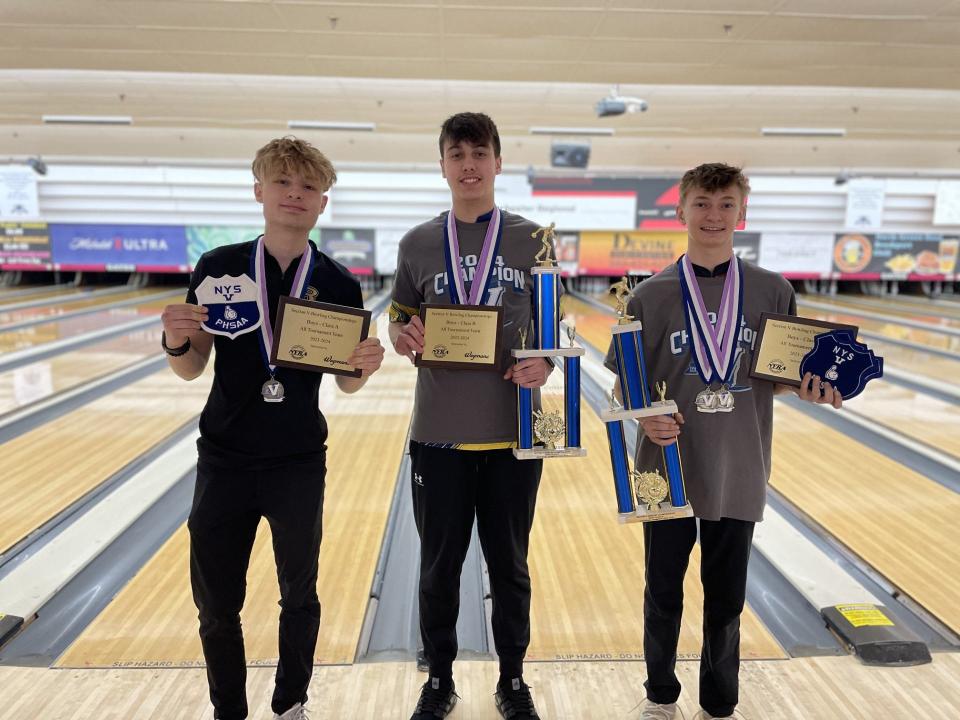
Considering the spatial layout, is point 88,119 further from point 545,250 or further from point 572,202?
point 545,250

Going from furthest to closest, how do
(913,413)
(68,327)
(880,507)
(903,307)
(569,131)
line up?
(903,307), (569,131), (68,327), (913,413), (880,507)

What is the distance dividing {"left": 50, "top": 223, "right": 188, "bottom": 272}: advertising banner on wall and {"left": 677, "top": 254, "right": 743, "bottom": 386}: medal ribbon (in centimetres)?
1090

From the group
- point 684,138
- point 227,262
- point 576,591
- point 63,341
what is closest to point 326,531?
point 576,591

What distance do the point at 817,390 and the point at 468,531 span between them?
0.88m

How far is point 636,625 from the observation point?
84.8 inches

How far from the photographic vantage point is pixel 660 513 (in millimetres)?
1558

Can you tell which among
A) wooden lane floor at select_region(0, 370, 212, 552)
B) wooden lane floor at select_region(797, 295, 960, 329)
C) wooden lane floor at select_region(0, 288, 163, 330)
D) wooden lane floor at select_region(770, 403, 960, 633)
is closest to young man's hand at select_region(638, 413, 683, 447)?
wooden lane floor at select_region(770, 403, 960, 633)

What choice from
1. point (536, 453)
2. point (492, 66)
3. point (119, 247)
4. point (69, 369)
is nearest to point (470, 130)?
point (536, 453)

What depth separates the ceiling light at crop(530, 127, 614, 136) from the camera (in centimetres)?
805

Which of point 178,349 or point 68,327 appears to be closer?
point 178,349

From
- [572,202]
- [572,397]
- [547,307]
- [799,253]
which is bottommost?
[572,397]

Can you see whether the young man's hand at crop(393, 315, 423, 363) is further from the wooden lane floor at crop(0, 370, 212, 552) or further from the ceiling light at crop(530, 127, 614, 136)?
the ceiling light at crop(530, 127, 614, 136)

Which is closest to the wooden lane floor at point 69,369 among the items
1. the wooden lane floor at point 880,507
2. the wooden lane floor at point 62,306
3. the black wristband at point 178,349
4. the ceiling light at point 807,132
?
the wooden lane floor at point 62,306

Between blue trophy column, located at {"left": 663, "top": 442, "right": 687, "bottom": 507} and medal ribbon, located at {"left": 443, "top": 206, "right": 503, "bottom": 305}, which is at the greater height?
medal ribbon, located at {"left": 443, "top": 206, "right": 503, "bottom": 305}
